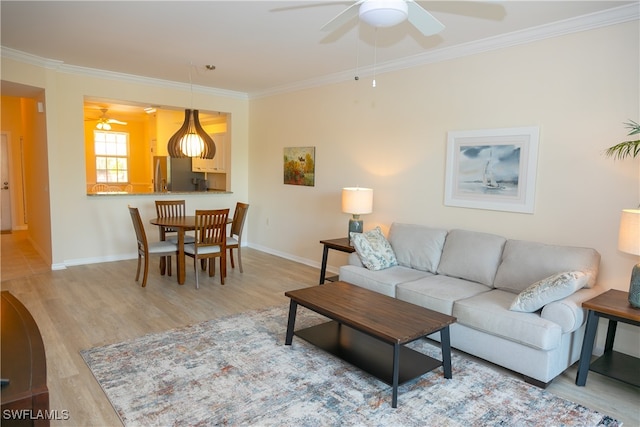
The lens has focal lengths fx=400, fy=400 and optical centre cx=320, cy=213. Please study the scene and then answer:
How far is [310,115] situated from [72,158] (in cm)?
319

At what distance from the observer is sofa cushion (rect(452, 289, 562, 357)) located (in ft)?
8.27

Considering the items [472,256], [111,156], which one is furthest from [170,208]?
[111,156]

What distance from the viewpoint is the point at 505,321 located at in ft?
8.84

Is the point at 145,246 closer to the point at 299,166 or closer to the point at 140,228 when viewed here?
the point at 140,228

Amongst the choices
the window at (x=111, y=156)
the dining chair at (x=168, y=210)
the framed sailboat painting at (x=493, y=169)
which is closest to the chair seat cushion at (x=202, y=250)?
the dining chair at (x=168, y=210)

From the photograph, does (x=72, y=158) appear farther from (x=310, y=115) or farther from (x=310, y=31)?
(x=310, y=31)

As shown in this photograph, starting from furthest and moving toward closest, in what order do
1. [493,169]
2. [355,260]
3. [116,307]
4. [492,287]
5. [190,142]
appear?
[190,142] → [355,260] → [116,307] → [493,169] → [492,287]

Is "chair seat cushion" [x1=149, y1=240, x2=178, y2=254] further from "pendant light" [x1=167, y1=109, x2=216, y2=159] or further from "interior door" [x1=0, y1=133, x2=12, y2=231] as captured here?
"interior door" [x1=0, y1=133, x2=12, y2=231]

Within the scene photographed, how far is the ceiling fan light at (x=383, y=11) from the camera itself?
2.10 metres

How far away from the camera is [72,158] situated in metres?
5.22

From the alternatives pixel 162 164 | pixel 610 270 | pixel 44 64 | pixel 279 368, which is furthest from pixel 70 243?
pixel 610 270

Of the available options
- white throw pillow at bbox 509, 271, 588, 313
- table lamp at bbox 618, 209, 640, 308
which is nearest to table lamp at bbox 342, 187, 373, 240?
white throw pillow at bbox 509, 271, 588, 313

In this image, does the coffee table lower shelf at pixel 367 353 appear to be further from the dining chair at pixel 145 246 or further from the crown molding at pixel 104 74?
the crown molding at pixel 104 74

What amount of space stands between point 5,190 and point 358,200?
7.40m
